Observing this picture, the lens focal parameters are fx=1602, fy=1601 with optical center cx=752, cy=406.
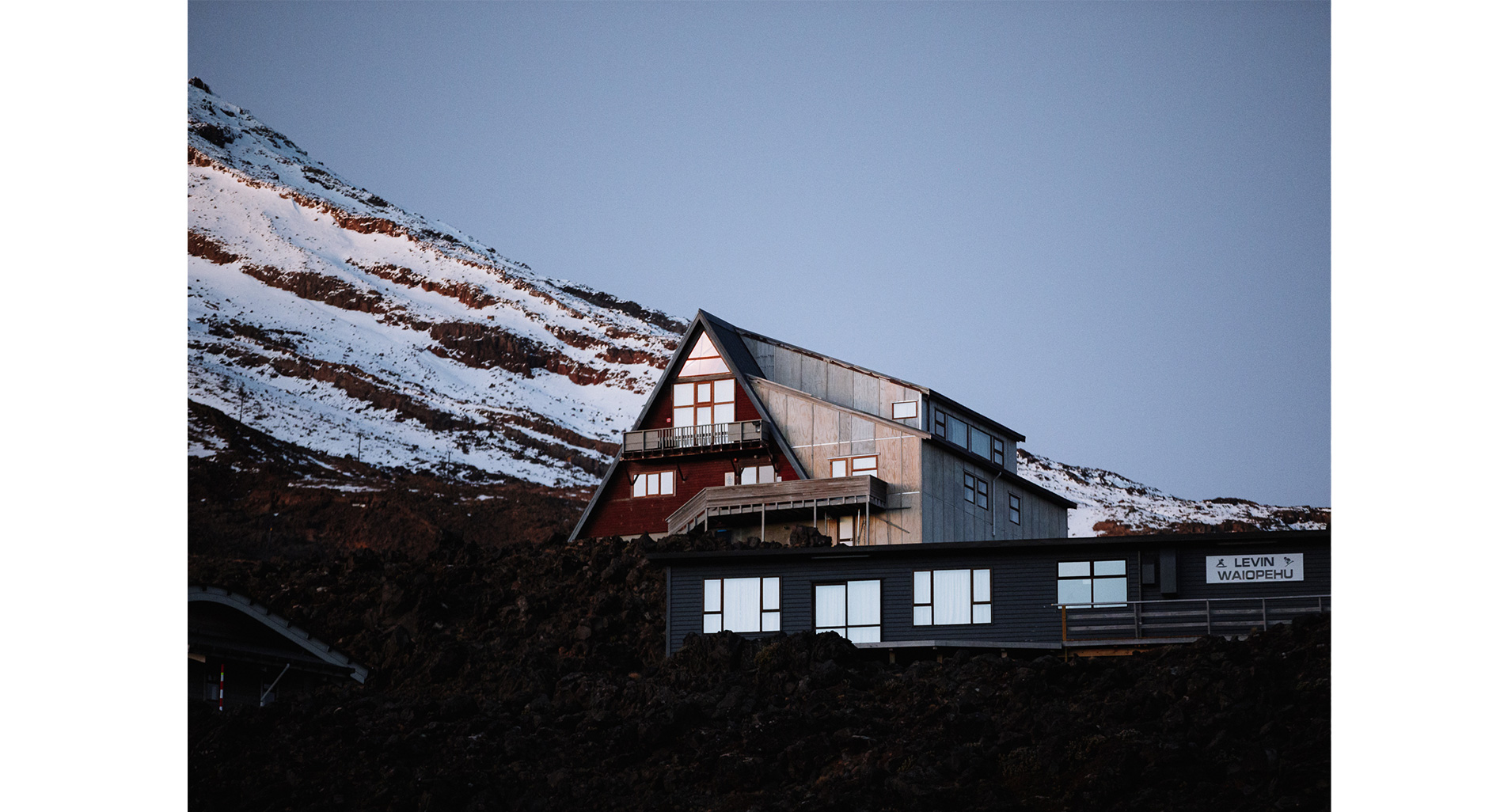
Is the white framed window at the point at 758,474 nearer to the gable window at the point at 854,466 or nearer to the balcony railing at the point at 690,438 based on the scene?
the balcony railing at the point at 690,438

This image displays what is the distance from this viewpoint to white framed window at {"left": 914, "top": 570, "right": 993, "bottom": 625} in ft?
99.0

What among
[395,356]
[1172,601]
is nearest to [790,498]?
[1172,601]

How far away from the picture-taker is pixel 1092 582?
29875 mm

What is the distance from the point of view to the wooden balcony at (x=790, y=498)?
4197 cm

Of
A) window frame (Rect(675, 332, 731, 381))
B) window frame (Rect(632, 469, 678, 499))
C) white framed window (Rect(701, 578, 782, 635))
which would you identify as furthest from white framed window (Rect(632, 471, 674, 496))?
white framed window (Rect(701, 578, 782, 635))

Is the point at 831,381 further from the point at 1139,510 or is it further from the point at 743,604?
the point at 1139,510

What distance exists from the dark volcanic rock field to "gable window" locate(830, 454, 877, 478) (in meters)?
12.7

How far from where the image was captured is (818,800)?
21.6 metres

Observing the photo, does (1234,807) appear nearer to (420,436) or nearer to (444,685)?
(444,685)

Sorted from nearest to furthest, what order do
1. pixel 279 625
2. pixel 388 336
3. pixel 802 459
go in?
pixel 279 625, pixel 802 459, pixel 388 336

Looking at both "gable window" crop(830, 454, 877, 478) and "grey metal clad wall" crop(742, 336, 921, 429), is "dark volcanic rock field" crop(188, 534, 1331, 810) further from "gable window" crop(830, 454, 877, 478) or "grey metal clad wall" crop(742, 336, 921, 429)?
"grey metal clad wall" crop(742, 336, 921, 429)

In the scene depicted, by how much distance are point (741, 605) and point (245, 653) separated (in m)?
9.69
